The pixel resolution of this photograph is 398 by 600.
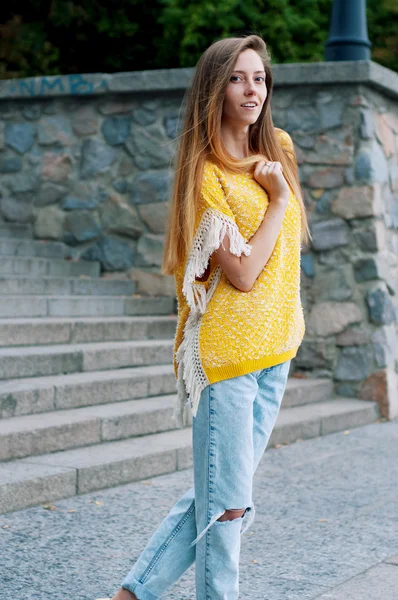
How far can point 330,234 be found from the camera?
7238 mm

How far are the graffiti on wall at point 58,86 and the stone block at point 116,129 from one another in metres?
0.26

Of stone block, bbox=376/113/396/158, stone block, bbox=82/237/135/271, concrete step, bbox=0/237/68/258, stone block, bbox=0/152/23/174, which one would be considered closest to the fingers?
stone block, bbox=376/113/396/158

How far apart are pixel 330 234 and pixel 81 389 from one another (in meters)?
2.64

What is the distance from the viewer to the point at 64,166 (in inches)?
316

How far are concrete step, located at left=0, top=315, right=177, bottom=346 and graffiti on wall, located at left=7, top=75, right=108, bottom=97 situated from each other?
1955mm

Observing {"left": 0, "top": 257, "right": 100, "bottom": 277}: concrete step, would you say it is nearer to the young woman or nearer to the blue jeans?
the young woman

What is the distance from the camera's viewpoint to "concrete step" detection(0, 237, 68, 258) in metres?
7.52

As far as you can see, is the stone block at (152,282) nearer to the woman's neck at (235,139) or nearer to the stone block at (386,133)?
the stone block at (386,133)

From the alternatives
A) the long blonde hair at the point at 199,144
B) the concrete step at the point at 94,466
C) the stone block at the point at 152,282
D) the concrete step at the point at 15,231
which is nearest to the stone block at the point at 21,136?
the concrete step at the point at 15,231

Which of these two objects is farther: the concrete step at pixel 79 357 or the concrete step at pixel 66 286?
the concrete step at pixel 66 286

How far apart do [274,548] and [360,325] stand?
11.6 ft

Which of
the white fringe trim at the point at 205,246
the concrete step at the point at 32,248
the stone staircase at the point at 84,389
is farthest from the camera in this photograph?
the concrete step at the point at 32,248

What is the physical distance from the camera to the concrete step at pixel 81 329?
19.1ft

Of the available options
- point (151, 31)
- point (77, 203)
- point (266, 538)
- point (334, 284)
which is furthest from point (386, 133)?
point (266, 538)
